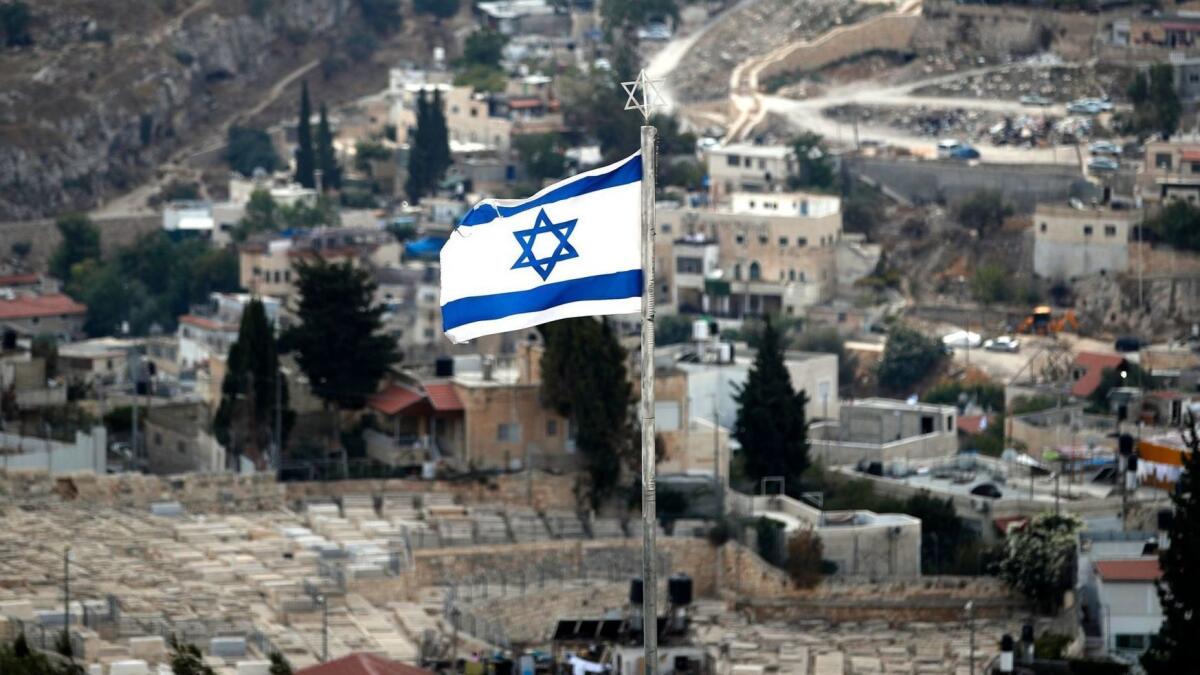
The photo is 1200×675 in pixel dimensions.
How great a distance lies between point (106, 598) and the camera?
143 feet

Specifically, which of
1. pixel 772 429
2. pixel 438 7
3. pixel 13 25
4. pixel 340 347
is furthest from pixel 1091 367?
pixel 438 7

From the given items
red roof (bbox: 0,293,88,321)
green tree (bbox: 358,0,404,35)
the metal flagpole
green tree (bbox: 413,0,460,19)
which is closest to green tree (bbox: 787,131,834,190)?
red roof (bbox: 0,293,88,321)

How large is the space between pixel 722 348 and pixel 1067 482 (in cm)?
819

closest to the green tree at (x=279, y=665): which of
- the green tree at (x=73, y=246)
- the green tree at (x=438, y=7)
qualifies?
the green tree at (x=73, y=246)

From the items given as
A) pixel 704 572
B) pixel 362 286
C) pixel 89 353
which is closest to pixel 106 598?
pixel 704 572

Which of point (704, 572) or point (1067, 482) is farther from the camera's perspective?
point (1067, 482)

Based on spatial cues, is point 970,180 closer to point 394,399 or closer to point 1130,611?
point 394,399

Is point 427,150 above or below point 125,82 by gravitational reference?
below

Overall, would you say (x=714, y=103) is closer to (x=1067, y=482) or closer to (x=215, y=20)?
(x=215, y=20)

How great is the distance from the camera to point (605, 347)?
171ft

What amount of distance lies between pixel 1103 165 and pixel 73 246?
24.1 meters

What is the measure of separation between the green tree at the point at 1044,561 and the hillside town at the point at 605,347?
83 millimetres

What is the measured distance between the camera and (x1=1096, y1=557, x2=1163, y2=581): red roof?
44909 mm

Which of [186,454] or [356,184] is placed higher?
[356,184]
